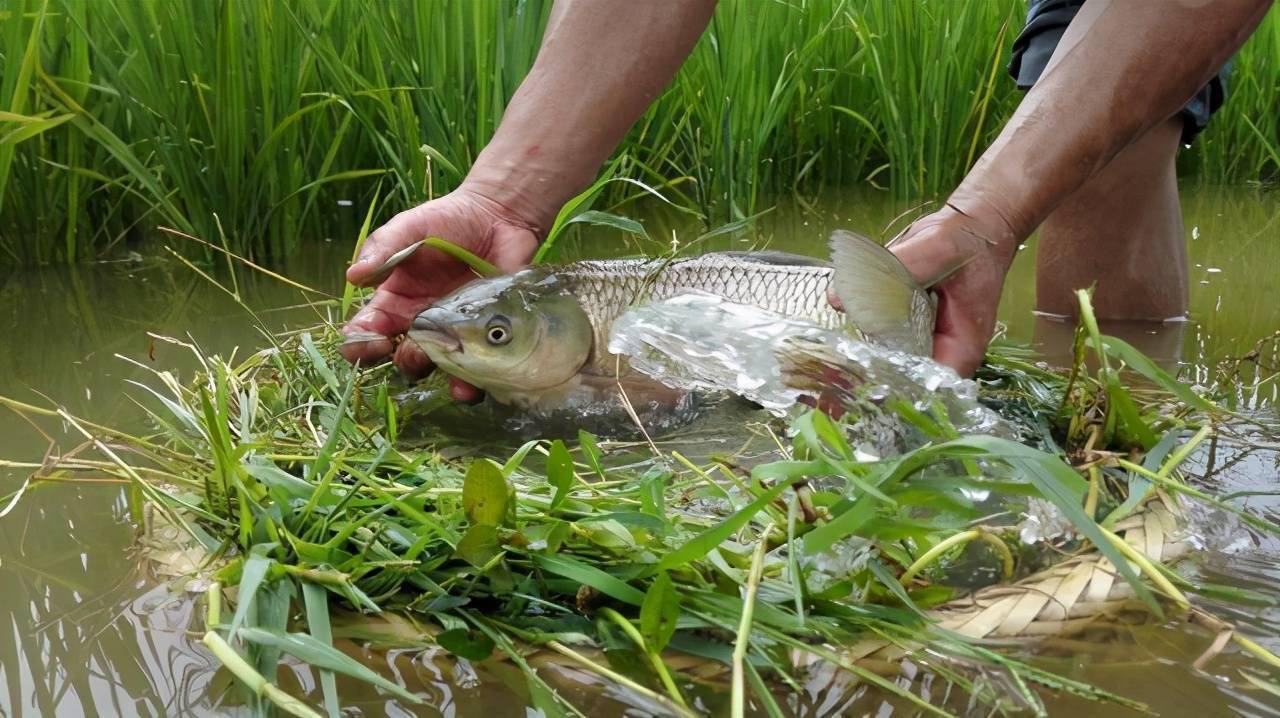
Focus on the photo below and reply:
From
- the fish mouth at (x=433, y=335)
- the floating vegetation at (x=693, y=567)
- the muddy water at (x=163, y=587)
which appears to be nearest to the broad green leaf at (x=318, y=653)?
the floating vegetation at (x=693, y=567)

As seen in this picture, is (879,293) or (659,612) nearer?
(659,612)

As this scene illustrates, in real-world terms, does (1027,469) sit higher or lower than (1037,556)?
Answer: higher

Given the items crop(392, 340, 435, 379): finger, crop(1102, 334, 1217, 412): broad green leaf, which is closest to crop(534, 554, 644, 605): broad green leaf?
crop(1102, 334, 1217, 412): broad green leaf

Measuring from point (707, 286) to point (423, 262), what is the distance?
21.5 inches

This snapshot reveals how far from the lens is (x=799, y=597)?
3.77 ft

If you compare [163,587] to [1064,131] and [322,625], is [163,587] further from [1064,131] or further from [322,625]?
[1064,131]

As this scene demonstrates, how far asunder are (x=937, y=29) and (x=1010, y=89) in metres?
0.79

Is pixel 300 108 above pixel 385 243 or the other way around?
the other way around

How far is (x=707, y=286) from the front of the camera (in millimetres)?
2105

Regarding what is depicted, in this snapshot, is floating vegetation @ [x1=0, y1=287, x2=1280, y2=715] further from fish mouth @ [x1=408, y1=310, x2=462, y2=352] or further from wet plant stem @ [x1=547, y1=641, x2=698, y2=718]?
fish mouth @ [x1=408, y1=310, x2=462, y2=352]

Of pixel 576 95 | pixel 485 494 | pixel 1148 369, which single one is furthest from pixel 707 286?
pixel 485 494

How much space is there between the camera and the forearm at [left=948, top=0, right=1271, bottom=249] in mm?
1932

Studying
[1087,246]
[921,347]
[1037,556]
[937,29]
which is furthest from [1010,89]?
[1037,556]

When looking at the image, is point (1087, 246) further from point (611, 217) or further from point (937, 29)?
point (937, 29)
